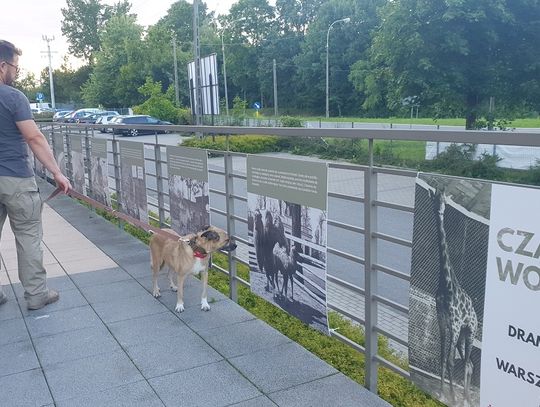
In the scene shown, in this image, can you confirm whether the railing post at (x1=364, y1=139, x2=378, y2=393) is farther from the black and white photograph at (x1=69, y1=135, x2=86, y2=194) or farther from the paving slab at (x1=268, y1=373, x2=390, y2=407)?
the black and white photograph at (x1=69, y1=135, x2=86, y2=194)

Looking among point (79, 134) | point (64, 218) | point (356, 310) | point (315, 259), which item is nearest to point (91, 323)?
point (315, 259)

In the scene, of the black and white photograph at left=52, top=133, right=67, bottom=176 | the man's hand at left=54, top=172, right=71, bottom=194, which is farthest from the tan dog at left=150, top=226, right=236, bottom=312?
the black and white photograph at left=52, top=133, right=67, bottom=176

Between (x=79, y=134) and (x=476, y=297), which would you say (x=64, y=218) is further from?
(x=476, y=297)

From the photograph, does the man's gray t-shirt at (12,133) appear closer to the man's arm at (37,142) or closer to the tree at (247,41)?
the man's arm at (37,142)

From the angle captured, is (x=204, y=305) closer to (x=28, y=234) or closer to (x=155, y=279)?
(x=155, y=279)

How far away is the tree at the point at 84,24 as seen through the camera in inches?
4003

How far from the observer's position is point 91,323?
4.72 m

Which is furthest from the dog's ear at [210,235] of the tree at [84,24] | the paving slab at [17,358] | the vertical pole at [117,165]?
the tree at [84,24]

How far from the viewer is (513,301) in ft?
7.89

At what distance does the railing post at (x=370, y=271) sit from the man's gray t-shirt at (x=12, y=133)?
2.94 m

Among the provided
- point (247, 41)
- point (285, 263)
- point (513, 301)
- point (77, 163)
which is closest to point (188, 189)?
point (285, 263)

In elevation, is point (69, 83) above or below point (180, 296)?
above

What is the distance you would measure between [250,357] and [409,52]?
731 inches

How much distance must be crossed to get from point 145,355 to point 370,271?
177 centimetres
